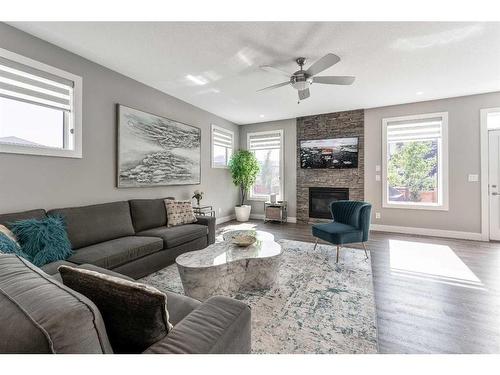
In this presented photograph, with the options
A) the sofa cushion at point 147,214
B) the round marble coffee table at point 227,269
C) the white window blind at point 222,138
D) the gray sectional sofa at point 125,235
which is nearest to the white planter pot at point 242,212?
the white window blind at point 222,138

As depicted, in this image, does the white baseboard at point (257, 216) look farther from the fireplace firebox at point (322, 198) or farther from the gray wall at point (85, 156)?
the gray wall at point (85, 156)

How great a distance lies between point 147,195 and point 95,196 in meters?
0.84

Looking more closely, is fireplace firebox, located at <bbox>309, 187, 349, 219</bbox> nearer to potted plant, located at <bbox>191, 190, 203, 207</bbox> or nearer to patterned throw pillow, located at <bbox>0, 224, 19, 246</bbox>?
potted plant, located at <bbox>191, 190, 203, 207</bbox>

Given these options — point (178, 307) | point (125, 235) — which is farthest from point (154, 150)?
point (178, 307)

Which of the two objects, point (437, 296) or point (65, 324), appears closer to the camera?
point (65, 324)

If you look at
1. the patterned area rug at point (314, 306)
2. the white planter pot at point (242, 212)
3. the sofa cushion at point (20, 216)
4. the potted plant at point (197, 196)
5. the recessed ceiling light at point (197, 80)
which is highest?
the recessed ceiling light at point (197, 80)

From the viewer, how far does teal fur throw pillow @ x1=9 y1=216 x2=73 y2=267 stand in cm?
203

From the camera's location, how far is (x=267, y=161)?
21.4 ft

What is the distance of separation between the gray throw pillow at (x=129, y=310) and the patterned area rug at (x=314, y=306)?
1.01 m

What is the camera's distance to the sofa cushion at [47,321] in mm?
575

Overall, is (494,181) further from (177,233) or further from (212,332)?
(212,332)

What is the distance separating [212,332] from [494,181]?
5.65 metres
